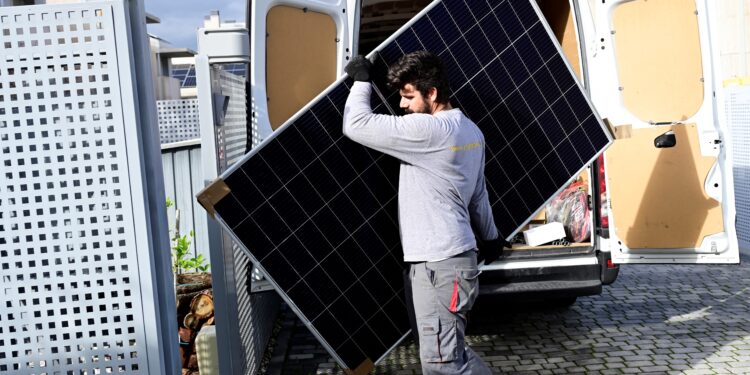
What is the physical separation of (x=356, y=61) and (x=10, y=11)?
5.78 feet

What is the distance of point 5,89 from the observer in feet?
10.2

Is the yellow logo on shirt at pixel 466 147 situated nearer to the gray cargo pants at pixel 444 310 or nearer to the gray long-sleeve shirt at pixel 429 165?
the gray long-sleeve shirt at pixel 429 165

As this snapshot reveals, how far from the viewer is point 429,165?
4078mm

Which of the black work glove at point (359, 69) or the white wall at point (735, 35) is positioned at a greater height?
the white wall at point (735, 35)

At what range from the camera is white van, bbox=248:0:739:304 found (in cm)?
587

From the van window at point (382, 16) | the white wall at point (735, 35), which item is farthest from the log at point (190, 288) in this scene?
the white wall at point (735, 35)

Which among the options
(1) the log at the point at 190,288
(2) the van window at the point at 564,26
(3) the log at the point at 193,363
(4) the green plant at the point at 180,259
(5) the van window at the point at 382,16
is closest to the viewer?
(3) the log at the point at 193,363

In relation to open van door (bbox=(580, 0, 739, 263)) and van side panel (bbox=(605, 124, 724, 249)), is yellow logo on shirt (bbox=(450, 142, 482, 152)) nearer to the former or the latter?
open van door (bbox=(580, 0, 739, 263))

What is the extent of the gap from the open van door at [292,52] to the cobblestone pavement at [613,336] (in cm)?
210

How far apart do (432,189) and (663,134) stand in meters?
2.65

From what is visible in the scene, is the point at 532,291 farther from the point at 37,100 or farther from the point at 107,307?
the point at 37,100

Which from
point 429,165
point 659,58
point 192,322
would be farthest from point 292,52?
point 659,58

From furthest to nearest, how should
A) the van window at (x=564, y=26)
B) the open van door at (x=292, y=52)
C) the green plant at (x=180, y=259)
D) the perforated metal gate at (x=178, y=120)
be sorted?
the perforated metal gate at (x=178, y=120) → the green plant at (x=180, y=259) → the van window at (x=564, y=26) → the open van door at (x=292, y=52)

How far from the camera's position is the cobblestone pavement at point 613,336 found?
5855mm
